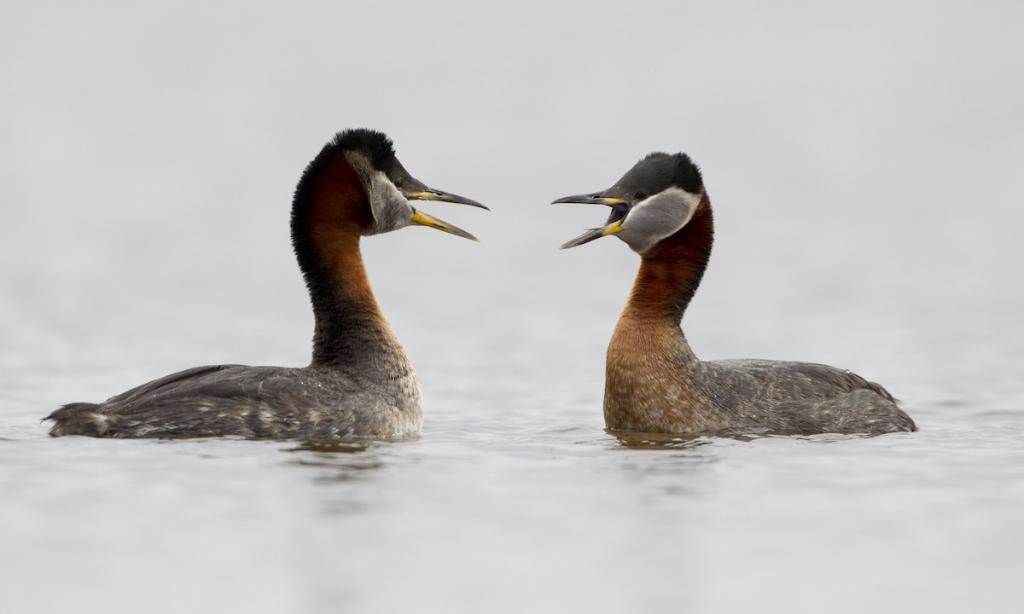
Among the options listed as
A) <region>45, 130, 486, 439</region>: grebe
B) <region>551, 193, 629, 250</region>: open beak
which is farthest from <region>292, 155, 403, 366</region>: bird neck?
<region>551, 193, 629, 250</region>: open beak

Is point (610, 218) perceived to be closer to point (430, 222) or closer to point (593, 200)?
point (593, 200)

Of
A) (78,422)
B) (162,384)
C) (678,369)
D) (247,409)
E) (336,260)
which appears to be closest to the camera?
(78,422)

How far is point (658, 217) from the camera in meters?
13.3

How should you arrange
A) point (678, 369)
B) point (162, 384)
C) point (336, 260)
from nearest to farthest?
point (162, 384)
point (678, 369)
point (336, 260)

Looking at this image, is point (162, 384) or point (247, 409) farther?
point (162, 384)

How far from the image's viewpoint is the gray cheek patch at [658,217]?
13.2 meters

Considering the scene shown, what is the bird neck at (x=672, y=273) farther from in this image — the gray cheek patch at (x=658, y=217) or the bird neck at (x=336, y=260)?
the bird neck at (x=336, y=260)

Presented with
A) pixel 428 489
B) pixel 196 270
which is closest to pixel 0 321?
pixel 196 270

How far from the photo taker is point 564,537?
9.35 m

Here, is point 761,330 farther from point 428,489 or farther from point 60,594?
point 60,594

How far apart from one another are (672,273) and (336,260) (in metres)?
2.54

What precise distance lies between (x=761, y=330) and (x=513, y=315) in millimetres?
3277

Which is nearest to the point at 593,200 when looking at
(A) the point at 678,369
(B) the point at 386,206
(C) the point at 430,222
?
(C) the point at 430,222

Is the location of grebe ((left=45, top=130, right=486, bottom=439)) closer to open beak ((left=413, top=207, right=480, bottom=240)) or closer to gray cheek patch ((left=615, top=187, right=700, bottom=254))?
open beak ((left=413, top=207, right=480, bottom=240))
